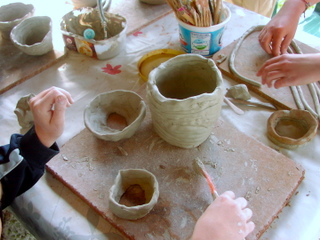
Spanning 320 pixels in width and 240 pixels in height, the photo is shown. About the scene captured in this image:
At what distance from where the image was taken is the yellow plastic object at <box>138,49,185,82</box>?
93 cm

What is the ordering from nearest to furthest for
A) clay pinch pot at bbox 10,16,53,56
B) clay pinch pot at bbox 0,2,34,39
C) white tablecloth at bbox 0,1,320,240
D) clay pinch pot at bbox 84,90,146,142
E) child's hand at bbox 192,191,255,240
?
child's hand at bbox 192,191,255,240 → white tablecloth at bbox 0,1,320,240 → clay pinch pot at bbox 84,90,146,142 → clay pinch pot at bbox 10,16,53,56 → clay pinch pot at bbox 0,2,34,39

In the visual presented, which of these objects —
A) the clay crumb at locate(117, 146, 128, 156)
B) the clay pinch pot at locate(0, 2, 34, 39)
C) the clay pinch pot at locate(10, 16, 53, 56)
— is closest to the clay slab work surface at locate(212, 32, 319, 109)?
the clay crumb at locate(117, 146, 128, 156)

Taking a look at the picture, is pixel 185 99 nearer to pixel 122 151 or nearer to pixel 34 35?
pixel 122 151

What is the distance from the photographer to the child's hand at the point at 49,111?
0.61 m

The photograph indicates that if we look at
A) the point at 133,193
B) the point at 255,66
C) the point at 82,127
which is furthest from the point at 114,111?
the point at 255,66

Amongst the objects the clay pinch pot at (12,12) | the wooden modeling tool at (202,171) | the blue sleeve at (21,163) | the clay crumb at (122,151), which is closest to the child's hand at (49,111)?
the blue sleeve at (21,163)

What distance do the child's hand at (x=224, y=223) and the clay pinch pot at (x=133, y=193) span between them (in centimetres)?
11

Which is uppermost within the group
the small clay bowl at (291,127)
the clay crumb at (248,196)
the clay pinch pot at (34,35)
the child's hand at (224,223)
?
the clay pinch pot at (34,35)

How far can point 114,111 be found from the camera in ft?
2.54

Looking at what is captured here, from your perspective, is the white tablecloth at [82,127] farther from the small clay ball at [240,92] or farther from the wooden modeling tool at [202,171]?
the wooden modeling tool at [202,171]

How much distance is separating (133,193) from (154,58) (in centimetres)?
49

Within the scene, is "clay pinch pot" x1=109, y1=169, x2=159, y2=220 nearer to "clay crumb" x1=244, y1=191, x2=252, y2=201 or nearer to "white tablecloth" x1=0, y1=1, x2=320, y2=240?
"white tablecloth" x1=0, y1=1, x2=320, y2=240

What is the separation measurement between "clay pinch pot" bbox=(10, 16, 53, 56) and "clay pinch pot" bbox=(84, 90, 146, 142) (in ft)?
1.15

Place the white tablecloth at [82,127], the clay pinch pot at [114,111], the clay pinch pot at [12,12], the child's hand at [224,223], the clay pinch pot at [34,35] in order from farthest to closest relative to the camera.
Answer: the clay pinch pot at [12,12], the clay pinch pot at [34,35], the clay pinch pot at [114,111], the white tablecloth at [82,127], the child's hand at [224,223]
